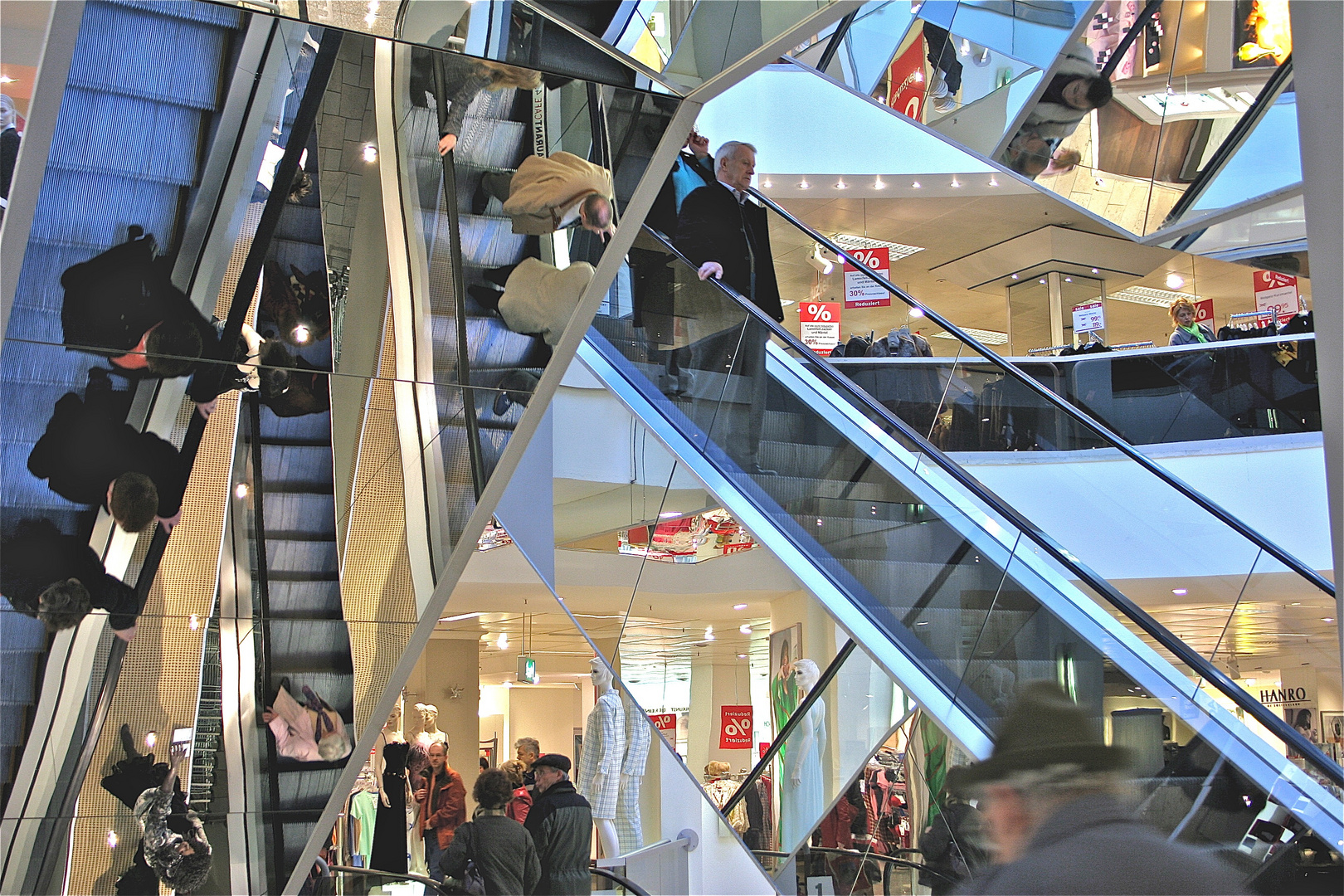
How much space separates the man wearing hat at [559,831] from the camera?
6895mm

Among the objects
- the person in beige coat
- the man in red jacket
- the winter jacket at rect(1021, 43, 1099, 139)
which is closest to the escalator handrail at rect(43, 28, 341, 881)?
the person in beige coat

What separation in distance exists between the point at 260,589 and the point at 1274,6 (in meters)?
4.98

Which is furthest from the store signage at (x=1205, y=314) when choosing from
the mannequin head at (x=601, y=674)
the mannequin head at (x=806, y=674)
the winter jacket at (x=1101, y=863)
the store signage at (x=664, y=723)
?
the winter jacket at (x=1101, y=863)

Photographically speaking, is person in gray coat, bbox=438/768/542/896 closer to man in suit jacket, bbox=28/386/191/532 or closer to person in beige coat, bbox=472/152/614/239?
→ man in suit jacket, bbox=28/386/191/532

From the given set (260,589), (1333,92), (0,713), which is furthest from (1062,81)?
(0,713)

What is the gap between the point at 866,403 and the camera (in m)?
5.80

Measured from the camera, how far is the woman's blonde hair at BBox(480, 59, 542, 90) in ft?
7.25

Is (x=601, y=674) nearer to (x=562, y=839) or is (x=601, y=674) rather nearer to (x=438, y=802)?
(x=562, y=839)

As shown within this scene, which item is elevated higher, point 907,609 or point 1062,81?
point 1062,81

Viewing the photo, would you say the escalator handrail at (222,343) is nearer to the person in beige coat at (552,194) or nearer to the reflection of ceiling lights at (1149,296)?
the person in beige coat at (552,194)

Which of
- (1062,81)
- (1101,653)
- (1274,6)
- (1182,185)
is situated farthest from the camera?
(1062,81)

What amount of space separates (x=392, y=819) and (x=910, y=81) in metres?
7.84

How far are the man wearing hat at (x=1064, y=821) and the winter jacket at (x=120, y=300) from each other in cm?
190

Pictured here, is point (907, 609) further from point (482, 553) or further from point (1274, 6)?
point (482, 553)
